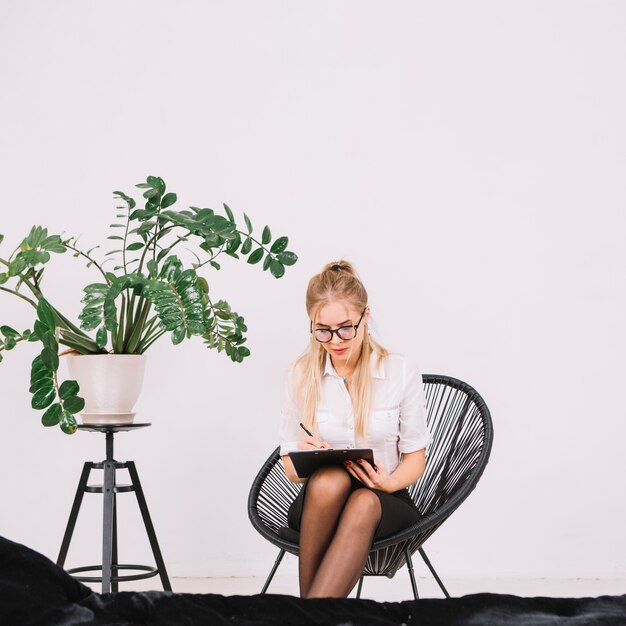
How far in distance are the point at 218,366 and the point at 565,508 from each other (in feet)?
4.89

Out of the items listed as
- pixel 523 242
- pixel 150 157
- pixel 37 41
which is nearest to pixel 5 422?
pixel 150 157

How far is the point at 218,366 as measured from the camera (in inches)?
133

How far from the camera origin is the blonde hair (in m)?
2.30

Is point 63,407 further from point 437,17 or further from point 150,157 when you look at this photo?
point 437,17

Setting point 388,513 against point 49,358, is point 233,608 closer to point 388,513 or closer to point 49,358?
point 388,513

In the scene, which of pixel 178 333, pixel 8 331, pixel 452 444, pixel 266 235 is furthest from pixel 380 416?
pixel 8 331

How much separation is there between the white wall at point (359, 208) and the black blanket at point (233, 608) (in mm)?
2235

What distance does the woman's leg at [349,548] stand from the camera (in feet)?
6.20

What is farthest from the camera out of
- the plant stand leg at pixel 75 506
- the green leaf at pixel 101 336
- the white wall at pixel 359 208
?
the white wall at pixel 359 208

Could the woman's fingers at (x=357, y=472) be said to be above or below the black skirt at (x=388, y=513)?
above

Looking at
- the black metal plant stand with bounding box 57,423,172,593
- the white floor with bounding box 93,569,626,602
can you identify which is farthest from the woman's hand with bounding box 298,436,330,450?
the white floor with bounding box 93,569,626,602

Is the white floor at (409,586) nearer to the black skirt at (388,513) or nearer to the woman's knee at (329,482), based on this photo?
the black skirt at (388,513)

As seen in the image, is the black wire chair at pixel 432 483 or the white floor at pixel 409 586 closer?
the black wire chair at pixel 432 483

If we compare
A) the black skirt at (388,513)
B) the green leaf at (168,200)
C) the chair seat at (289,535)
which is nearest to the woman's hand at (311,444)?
the black skirt at (388,513)
